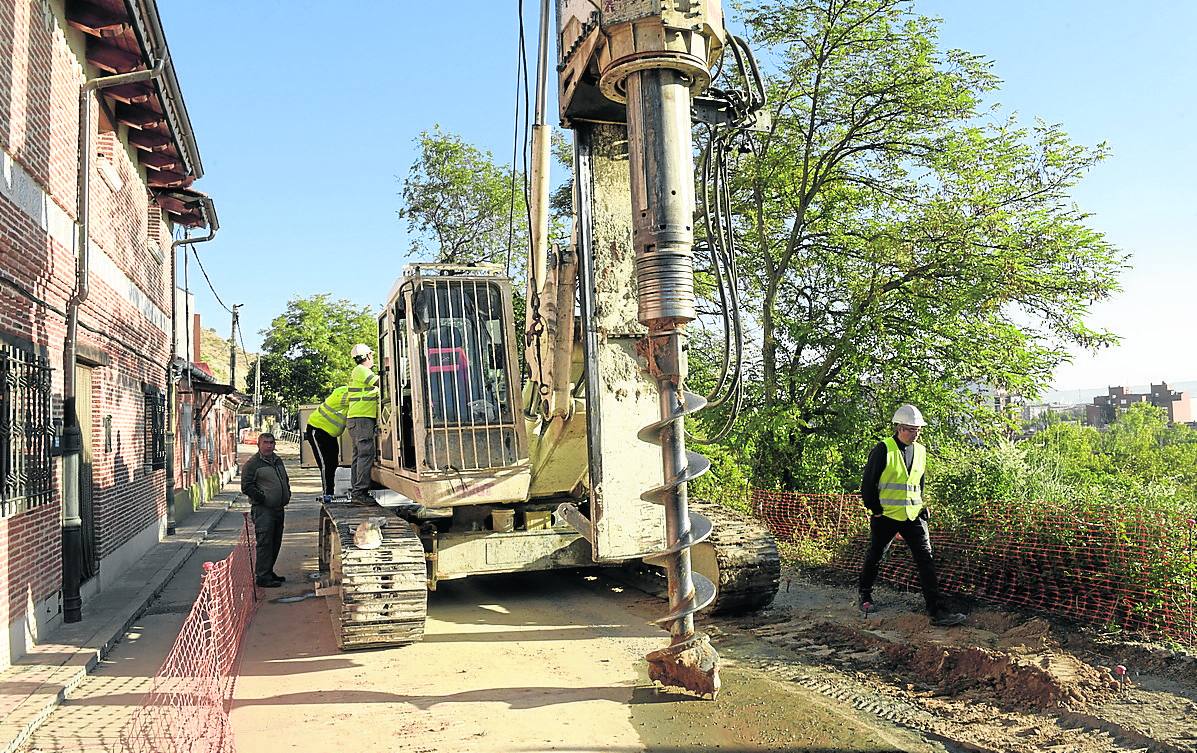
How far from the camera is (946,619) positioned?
6848mm

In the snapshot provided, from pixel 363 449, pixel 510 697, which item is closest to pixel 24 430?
pixel 363 449

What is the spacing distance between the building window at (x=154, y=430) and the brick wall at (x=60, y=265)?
31cm

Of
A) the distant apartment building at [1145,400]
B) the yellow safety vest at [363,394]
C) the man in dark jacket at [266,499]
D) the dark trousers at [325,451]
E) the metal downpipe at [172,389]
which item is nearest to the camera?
the yellow safety vest at [363,394]

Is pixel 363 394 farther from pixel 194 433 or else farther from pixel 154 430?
pixel 194 433

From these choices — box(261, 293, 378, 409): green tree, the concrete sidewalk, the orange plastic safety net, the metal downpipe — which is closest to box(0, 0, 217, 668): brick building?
the concrete sidewalk

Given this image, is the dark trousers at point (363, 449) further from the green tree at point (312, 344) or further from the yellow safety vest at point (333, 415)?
the green tree at point (312, 344)

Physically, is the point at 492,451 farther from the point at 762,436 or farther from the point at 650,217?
the point at 762,436

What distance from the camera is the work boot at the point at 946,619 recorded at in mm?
6812

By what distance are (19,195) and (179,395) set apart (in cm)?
1243

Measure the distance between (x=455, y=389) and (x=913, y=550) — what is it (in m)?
3.99

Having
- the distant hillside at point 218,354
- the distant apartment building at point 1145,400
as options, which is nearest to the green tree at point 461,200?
the distant hillside at point 218,354

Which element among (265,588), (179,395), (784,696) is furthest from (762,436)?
(179,395)

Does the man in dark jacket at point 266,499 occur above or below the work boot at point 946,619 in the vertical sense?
above

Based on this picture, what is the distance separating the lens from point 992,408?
12758mm
